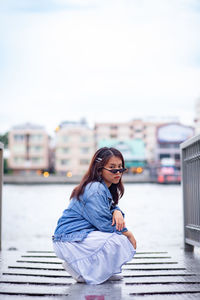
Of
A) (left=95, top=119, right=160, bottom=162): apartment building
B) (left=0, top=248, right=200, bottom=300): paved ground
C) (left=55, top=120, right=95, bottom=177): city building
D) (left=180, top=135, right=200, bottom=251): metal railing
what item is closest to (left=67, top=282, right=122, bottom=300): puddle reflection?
(left=0, top=248, right=200, bottom=300): paved ground

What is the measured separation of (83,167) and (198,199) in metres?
77.8

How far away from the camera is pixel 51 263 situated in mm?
4250

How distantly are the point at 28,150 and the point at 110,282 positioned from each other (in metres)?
78.5

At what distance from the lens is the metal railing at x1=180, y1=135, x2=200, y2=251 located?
4.51 metres

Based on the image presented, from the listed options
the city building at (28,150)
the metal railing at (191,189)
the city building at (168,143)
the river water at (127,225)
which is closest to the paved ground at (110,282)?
the metal railing at (191,189)

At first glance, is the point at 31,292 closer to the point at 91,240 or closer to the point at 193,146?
the point at 91,240

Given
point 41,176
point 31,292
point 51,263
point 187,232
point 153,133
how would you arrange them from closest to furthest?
point 31,292 → point 51,263 → point 187,232 → point 41,176 → point 153,133

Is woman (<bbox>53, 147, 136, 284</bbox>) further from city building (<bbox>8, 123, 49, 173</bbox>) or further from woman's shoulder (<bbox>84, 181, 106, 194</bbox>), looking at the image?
city building (<bbox>8, 123, 49, 173</bbox>)

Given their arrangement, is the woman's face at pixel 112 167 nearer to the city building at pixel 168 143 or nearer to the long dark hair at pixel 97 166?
the long dark hair at pixel 97 166

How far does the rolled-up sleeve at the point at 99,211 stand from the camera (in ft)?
10.4

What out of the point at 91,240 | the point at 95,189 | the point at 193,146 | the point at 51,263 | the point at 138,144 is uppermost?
the point at 138,144

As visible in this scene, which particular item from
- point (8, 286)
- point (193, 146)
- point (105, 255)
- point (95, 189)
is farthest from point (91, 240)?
point (193, 146)

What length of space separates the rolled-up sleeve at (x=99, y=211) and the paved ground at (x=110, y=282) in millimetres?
406

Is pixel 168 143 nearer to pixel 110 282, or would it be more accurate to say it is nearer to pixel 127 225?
pixel 127 225
